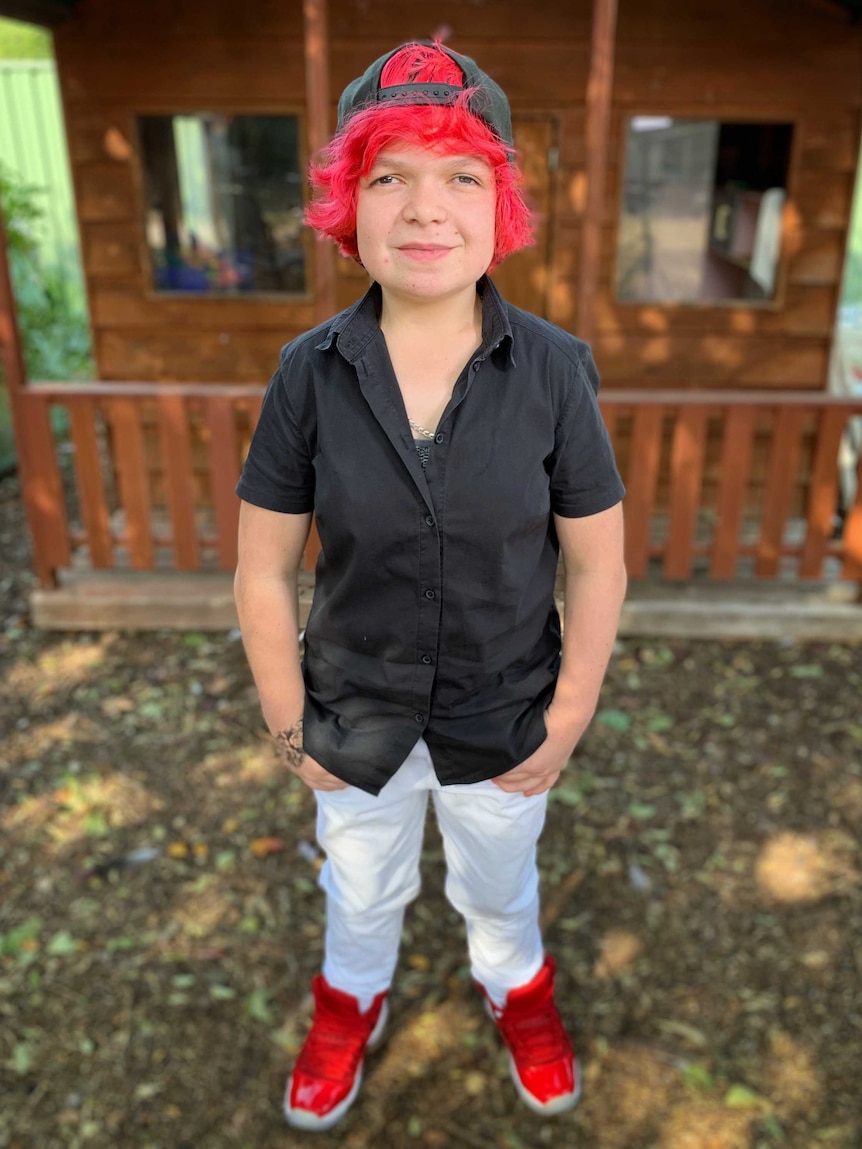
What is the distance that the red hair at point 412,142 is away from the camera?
1.34 m

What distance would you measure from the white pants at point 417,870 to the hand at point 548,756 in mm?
55

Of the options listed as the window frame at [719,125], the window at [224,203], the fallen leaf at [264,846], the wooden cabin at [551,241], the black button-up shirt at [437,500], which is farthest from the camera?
the window at [224,203]

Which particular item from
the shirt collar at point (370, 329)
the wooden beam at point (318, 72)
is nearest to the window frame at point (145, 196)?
the wooden beam at point (318, 72)

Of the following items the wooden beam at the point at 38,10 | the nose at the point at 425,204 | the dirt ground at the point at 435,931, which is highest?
the wooden beam at the point at 38,10

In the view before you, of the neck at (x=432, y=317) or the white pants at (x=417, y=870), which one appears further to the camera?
the white pants at (x=417, y=870)

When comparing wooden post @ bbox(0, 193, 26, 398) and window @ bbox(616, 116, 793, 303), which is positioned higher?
window @ bbox(616, 116, 793, 303)

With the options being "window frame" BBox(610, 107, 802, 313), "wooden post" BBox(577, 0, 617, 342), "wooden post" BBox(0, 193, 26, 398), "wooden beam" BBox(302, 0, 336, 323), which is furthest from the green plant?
"wooden post" BBox(577, 0, 617, 342)

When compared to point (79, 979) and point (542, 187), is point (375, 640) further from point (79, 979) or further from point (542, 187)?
point (542, 187)

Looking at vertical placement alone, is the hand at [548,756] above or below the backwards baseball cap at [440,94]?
below

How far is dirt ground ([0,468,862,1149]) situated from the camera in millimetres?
2324

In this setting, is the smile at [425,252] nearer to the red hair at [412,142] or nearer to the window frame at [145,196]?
the red hair at [412,142]

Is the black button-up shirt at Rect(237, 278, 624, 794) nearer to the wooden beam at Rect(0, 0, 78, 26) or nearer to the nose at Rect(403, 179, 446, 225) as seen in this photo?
the nose at Rect(403, 179, 446, 225)

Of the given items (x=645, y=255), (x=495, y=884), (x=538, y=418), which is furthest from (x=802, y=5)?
(x=495, y=884)

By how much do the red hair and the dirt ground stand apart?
6.88 ft
